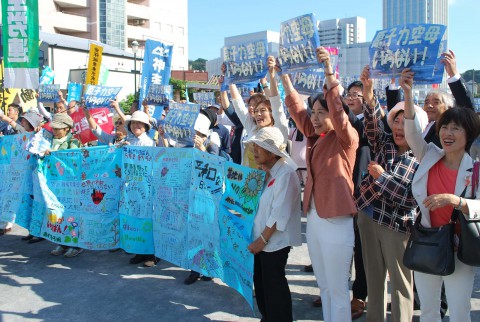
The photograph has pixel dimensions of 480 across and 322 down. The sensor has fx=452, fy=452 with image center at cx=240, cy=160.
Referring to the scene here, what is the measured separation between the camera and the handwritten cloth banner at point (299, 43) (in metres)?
3.51

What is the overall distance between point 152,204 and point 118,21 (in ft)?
166

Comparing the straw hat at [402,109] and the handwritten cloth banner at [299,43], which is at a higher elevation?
the handwritten cloth banner at [299,43]

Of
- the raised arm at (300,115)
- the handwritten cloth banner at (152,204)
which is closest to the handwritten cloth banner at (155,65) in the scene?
the handwritten cloth banner at (152,204)

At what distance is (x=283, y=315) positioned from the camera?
11.3 feet

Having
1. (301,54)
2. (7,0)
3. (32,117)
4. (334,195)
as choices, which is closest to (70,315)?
(334,195)

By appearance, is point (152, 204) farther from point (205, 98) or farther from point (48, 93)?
point (205, 98)

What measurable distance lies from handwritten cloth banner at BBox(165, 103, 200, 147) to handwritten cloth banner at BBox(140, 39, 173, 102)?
2947 millimetres

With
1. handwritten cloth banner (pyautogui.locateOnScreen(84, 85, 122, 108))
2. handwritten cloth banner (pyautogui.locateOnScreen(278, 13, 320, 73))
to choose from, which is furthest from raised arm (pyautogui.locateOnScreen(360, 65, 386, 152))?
handwritten cloth banner (pyautogui.locateOnScreen(84, 85, 122, 108))

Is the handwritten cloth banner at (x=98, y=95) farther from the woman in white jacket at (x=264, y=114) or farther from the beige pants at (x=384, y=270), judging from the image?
the beige pants at (x=384, y=270)

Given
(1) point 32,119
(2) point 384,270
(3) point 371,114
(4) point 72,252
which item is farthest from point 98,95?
(2) point 384,270

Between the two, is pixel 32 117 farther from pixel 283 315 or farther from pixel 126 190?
pixel 283 315

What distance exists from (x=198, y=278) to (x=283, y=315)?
161cm

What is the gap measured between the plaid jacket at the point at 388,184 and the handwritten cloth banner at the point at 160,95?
3.96 m

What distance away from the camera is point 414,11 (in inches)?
6176
